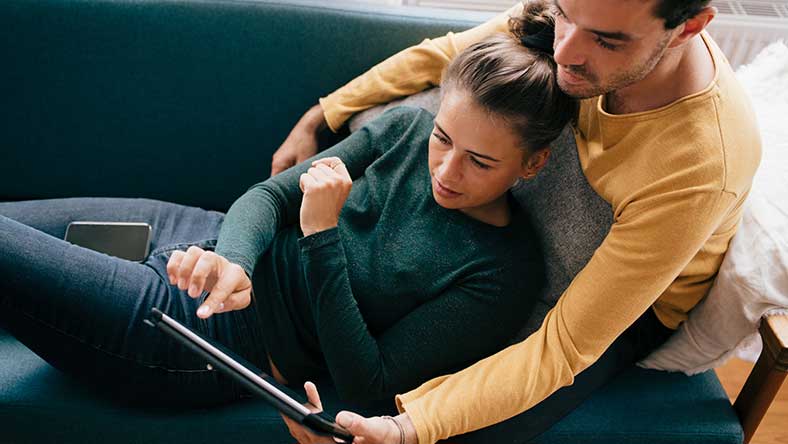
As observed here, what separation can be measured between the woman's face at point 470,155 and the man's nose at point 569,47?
0.14 m

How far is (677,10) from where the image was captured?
2.70ft

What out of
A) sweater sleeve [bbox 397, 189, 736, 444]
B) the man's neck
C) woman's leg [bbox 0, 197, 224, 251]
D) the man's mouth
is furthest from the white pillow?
woman's leg [bbox 0, 197, 224, 251]

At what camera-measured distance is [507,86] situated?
3.28 feet

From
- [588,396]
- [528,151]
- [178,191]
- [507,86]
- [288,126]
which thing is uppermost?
[507,86]

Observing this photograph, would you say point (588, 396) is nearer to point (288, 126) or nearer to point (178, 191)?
point (288, 126)

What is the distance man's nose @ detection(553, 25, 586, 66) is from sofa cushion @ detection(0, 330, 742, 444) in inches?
24.2

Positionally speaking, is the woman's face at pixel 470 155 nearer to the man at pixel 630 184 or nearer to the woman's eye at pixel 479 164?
the woman's eye at pixel 479 164

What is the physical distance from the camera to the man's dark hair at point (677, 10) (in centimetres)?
81

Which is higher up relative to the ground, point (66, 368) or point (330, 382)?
point (66, 368)

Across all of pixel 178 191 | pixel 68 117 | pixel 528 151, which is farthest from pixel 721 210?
pixel 68 117

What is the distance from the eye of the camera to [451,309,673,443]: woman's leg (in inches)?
44.6

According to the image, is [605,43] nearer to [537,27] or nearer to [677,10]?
[677,10]

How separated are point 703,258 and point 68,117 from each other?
1.32 meters

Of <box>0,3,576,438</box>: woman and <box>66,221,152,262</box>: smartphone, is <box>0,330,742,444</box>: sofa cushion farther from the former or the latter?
<box>66,221,152,262</box>: smartphone
